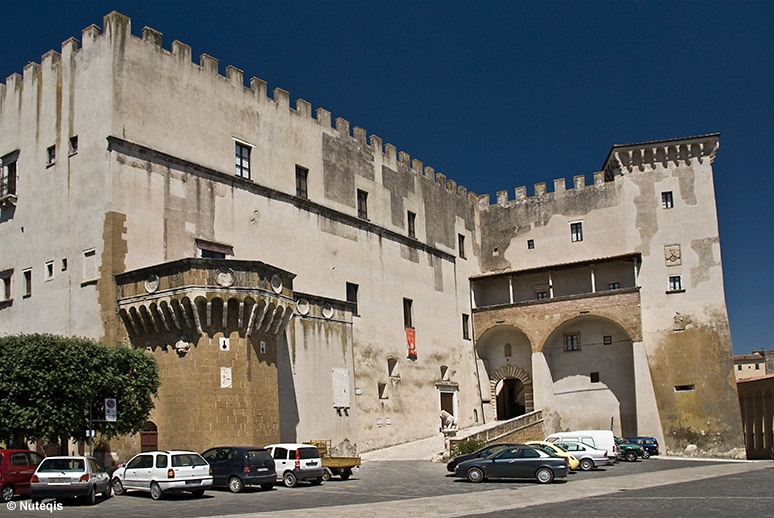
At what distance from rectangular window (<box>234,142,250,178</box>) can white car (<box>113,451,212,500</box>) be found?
14.3 meters

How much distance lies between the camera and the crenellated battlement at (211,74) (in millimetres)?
27484

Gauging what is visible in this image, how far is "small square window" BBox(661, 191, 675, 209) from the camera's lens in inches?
1702

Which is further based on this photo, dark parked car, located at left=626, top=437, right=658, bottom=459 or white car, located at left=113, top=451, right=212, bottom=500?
dark parked car, located at left=626, top=437, right=658, bottom=459

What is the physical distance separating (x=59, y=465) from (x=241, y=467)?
477 centimetres

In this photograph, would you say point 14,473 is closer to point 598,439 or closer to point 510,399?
point 598,439

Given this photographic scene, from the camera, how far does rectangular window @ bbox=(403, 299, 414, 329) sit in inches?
1576

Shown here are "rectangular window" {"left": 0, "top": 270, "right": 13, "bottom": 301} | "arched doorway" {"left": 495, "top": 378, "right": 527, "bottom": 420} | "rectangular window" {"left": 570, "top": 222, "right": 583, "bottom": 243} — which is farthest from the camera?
"arched doorway" {"left": 495, "top": 378, "right": 527, "bottom": 420}

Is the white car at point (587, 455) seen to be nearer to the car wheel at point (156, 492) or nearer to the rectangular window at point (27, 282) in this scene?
the car wheel at point (156, 492)

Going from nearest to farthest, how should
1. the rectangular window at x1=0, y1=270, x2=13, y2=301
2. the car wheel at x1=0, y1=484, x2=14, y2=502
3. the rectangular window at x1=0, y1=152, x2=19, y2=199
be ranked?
the car wheel at x1=0, y1=484, x2=14, y2=502 → the rectangular window at x1=0, y1=270, x2=13, y2=301 → the rectangular window at x1=0, y1=152, x2=19, y2=199

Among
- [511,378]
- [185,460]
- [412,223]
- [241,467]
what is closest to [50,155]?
[185,460]

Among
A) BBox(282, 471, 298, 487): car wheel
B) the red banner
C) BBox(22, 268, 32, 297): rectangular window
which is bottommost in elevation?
BBox(282, 471, 298, 487): car wheel

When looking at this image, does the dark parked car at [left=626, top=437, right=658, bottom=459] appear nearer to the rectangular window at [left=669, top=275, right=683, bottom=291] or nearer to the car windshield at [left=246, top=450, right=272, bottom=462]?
the rectangular window at [left=669, top=275, right=683, bottom=291]

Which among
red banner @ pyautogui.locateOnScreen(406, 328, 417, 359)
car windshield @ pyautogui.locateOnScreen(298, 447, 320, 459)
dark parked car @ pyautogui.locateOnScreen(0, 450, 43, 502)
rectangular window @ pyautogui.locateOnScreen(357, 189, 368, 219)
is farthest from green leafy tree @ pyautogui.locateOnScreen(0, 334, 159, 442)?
red banner @ pyautogui.locateOnScreen(406, 328, 417, 359)

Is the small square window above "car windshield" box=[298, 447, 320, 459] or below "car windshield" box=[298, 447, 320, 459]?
above
